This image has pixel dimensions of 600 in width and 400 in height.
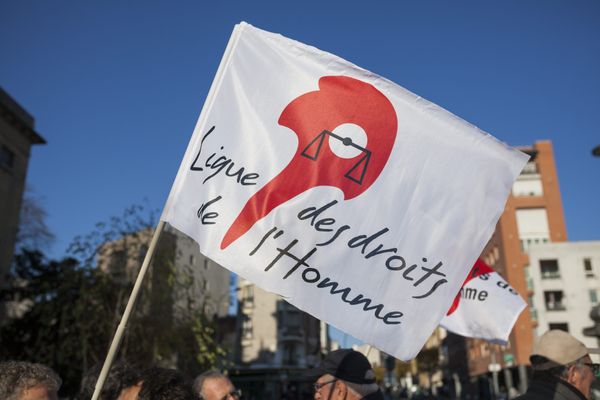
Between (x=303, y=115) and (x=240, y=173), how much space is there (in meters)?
0.56

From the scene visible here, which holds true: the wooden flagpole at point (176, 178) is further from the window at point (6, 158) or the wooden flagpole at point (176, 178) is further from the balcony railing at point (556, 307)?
the balcony railing at point (556, 307)

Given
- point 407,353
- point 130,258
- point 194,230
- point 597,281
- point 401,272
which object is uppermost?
point 597,281

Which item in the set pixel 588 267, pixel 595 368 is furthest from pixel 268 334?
pixel 595 368

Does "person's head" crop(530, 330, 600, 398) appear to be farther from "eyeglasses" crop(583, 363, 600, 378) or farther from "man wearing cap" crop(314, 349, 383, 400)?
"man wearing cap" crop(314, 349, 383, 400)

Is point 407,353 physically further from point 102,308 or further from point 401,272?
point 102,308

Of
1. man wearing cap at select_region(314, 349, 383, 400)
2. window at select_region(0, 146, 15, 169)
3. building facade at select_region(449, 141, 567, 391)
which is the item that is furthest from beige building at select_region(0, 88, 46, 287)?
building facade at select_region(449, 141, 567, 391)

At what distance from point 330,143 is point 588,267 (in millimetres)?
46462

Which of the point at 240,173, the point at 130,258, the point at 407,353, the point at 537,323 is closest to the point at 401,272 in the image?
the point at 407,353

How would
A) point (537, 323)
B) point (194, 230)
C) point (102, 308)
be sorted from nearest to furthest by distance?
point (194, 230) < point (102, 308) < point (537, 323)

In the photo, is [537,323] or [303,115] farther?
[537,323]

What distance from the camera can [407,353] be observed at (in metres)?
3.16

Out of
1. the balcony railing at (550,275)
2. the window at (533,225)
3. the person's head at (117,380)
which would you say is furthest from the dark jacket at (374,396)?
the window at (533,225)

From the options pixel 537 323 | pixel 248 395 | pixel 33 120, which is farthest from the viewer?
pixel 248 395

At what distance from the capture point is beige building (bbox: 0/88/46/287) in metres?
29.9
